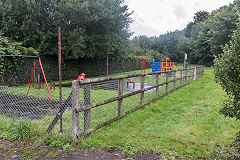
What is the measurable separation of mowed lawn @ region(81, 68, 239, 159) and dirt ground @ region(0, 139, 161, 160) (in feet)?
0.52

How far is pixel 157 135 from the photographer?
169 inches

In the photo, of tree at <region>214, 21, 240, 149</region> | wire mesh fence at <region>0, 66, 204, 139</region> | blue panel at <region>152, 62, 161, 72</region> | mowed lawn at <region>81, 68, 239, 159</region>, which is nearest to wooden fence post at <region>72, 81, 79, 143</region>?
wire mesh fence at <region>0, 66, 204, 139</region>

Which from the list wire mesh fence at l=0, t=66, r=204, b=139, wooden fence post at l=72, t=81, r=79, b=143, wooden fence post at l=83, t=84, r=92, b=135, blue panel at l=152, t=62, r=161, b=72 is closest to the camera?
wooden fence post at l=72, t=81, r=79, b=143

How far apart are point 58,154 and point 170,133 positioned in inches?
94.7

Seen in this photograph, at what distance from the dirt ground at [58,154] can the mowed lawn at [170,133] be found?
16 cm

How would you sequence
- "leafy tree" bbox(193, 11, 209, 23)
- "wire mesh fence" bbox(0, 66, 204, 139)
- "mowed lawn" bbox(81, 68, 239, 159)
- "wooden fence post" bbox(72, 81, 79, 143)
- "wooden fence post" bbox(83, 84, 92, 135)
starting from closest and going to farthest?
"mowed lawn" bbox(81, 68, 239, 159), "wooden fence post" bbox(72, 81, 79, 143), "wire mesh fence" bbox(0, 66, 204, 139), "wooden fence post" bbox(83, 84, 92, 135), "leafy tree" bbox(193, 11, 209, 23)

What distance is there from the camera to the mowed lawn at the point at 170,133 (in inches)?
143

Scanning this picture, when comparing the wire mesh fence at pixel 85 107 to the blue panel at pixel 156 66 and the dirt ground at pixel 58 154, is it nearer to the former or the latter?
the dirt ground at pixel 58 154

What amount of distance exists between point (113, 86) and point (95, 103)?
0.89m

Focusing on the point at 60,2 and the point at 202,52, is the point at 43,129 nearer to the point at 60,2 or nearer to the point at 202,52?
the point at 60,2

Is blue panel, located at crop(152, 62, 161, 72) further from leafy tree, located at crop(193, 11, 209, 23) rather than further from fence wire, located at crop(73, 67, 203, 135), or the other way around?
leafy tree, located at crop(193, 11, 209, 23)

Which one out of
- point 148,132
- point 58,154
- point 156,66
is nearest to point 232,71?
point 148,132

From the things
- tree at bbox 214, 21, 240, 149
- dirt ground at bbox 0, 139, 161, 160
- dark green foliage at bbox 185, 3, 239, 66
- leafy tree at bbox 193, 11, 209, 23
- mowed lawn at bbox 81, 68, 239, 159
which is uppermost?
leafy tree at bbox 193, 11, 209, 23

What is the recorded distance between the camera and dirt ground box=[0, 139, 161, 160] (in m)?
3.32
